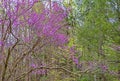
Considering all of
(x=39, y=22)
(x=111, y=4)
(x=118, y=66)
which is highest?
(x=111, y=4)

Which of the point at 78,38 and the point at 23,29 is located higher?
the point at 23,29

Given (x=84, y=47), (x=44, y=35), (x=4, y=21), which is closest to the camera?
(x=4, y=21)

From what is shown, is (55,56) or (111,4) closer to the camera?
(111,4)

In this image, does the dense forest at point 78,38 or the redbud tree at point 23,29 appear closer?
the redbud tree at point 23,29

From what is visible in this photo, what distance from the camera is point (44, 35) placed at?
22.8 ft

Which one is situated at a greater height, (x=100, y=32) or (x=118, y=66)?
(x=100, y=32)

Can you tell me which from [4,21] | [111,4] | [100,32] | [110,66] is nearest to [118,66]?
[110,66]

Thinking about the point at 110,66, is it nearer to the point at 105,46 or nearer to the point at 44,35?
the point at 105,46

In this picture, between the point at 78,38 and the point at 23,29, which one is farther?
the point at 78,38

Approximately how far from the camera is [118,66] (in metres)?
8.88

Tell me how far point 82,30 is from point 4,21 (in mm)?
3518

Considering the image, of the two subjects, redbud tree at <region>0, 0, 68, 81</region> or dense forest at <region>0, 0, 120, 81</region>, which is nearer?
redbud tree at <region>0, 0, 68, 81</region>

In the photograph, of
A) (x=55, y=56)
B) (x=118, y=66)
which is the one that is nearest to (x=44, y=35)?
(x=118, y=66)

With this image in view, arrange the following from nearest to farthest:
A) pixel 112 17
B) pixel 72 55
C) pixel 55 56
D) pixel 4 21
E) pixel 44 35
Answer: pixel 4 21 < pixel 44 35 < pixel 112 17 < pixel 72 55 < pixel 55 56
